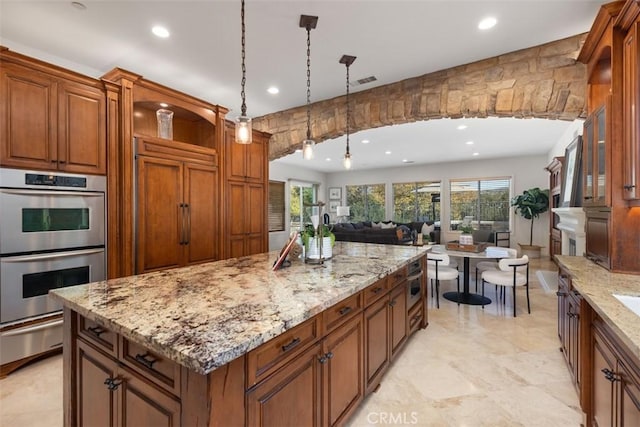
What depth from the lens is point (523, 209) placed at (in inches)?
311

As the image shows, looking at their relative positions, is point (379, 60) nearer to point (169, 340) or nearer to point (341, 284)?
point (341, 284)

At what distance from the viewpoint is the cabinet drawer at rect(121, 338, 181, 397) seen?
3.18 ft

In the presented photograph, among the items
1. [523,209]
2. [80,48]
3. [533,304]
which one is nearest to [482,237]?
[523,209]

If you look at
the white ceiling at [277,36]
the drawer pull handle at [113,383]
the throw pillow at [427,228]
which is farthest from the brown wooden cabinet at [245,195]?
the throw pillow at [427,228]

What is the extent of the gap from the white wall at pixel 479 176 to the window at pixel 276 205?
3.24 m

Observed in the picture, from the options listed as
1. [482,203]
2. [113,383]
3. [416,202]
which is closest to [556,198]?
[482,203]

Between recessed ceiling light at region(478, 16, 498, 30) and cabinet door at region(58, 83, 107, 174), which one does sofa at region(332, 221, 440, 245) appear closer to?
recessed ceiling light at region(478, 16, 498, 30)

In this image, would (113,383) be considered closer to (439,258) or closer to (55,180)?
(55,180)

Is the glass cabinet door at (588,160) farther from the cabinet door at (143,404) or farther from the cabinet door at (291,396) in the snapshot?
the cabinet door at (143,404)

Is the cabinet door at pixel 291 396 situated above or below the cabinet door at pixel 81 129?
below

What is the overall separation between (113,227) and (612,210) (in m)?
3.91

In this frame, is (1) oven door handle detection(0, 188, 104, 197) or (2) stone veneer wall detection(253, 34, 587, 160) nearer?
(1) oven door handle detection(0, 188, 104, 197)

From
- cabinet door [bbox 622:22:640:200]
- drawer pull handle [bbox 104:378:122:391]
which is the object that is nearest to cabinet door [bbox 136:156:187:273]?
drawer pull handle [bbox 104:378:122:391]

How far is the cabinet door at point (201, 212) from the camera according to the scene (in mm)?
3283
